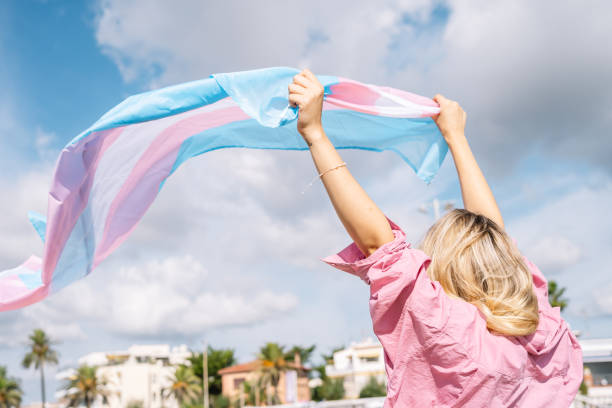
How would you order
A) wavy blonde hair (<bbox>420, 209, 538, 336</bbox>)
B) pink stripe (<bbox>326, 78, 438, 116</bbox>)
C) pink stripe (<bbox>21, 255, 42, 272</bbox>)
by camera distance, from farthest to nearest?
1. pink stripe (<bbox>326, 78, 438, 116</bbox>)
2. pink stripe (<bbox>21, 255, 42, 272</bbox>)
3. wavy blonde hair (<bbox>420, 209, 538, 336</bbox>)

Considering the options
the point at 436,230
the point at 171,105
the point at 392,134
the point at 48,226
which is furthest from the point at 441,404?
the point at 392,134

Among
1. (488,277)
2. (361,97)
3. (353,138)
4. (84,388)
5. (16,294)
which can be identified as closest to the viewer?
(488,277)

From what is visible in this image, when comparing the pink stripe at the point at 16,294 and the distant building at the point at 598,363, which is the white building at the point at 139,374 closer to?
the distant building at the point at 598,363

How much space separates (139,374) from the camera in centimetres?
6425

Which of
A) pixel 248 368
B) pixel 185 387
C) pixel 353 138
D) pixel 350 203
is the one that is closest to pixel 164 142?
pixel 353 138

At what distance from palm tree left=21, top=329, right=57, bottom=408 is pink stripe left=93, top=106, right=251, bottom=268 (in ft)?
203

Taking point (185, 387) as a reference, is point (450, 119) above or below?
above

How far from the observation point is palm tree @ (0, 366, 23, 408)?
59.4 metres

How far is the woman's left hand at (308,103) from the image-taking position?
70.0 inches

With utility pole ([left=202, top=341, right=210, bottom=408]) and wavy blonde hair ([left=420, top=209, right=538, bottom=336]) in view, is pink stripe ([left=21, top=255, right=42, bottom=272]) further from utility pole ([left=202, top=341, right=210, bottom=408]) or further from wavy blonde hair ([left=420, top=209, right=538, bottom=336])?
utility pole ([left=202, top=341, right=210, bottom=408])

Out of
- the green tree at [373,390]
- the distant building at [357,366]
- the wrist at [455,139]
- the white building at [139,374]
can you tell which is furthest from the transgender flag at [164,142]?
the white building at [139,374]

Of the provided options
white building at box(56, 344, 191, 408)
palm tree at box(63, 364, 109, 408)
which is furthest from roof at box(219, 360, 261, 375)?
palm tree at box(63, 364, 109, 408)

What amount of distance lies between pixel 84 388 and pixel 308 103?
62531 mm

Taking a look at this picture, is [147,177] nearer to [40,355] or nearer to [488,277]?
[488,277]
